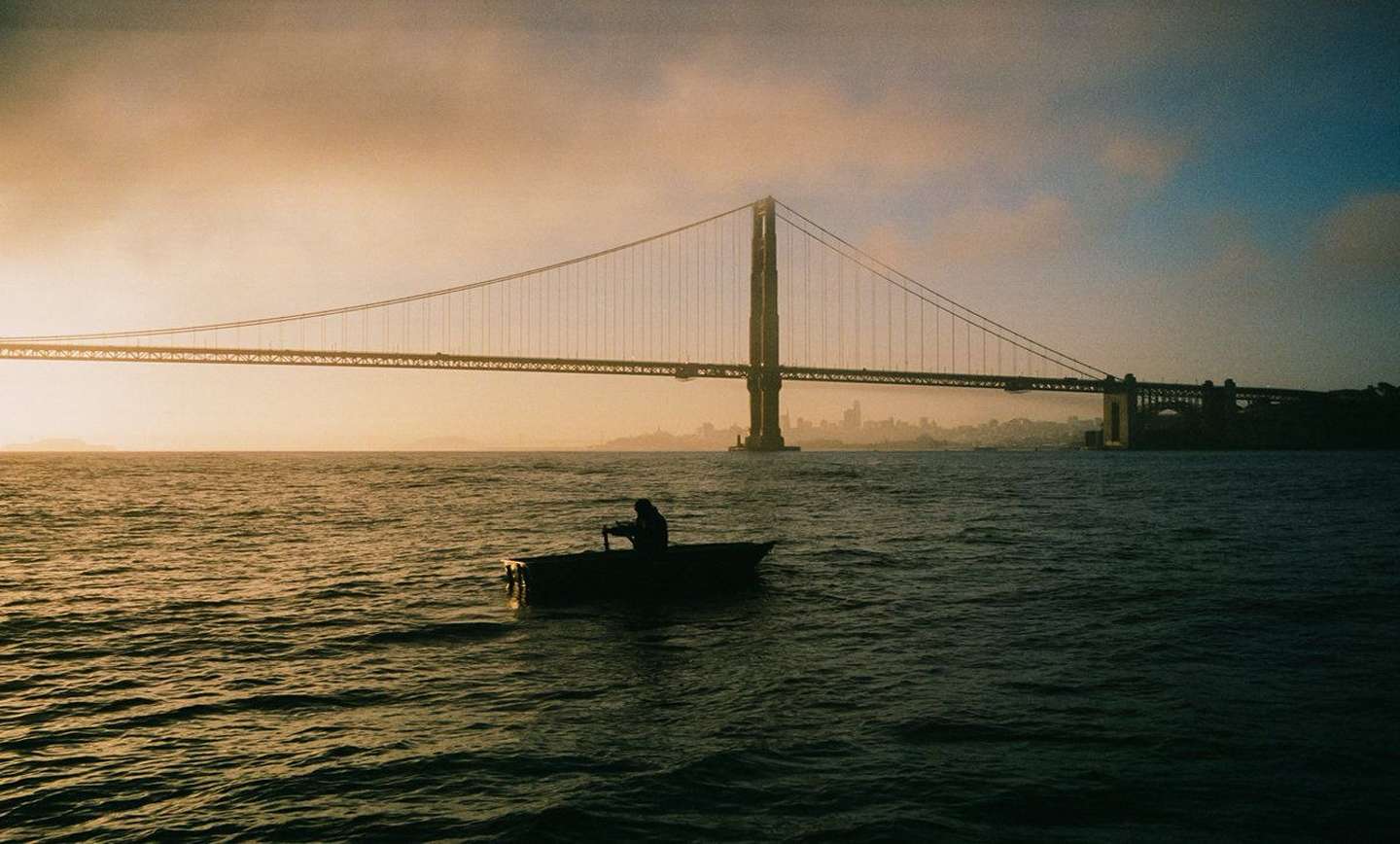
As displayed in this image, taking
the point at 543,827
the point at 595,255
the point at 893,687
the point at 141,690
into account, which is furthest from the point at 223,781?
the point at 595,255

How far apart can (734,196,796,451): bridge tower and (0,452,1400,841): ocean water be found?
283 feet

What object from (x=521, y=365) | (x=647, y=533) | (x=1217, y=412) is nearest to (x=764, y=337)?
(x=521, y=365)

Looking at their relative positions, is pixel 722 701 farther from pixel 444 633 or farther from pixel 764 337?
pixel 764 337

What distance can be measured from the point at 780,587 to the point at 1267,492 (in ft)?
128

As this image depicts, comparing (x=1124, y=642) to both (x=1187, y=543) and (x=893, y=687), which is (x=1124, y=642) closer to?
(x=893, y=687)

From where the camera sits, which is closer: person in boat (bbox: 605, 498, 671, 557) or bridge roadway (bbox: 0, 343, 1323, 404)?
person in boat (bbox: 605, 498, 671, 557)

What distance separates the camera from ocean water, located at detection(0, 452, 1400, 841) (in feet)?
20.9

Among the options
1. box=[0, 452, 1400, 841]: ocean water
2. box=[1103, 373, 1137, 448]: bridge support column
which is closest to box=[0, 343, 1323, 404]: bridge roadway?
box=[1103, 373, 1137, 448]: bridge support column

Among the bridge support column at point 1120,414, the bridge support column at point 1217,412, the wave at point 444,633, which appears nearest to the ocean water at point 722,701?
the wave at point 444,633

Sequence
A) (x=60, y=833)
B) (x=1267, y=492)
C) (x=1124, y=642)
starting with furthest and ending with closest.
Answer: (x=1267, y=492)
(x=1124, y=642)
(x=60, y=833)

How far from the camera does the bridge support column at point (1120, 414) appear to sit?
12331cm

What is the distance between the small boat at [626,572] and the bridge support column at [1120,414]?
118598mm

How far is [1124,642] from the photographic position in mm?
11742

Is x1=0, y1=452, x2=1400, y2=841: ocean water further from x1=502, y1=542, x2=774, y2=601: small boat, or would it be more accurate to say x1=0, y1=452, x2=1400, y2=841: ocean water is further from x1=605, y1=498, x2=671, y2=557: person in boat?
x1=605, y1=498, x2=671, y2=557: person in boat
